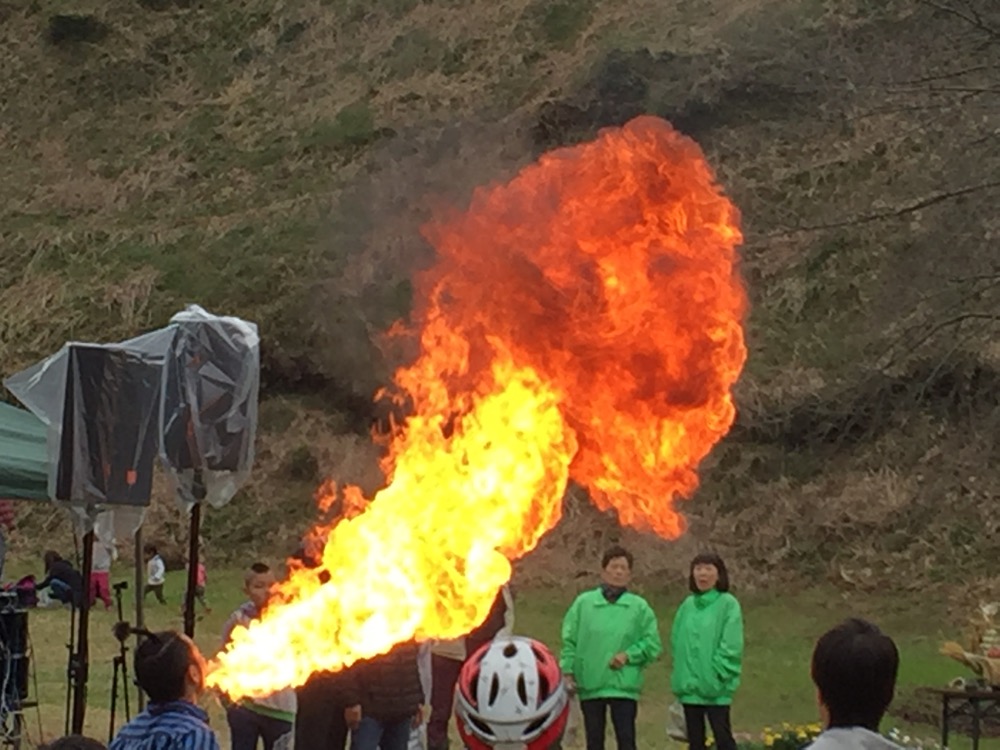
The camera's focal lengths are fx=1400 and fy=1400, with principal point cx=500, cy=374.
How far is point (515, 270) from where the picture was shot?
9477 mm

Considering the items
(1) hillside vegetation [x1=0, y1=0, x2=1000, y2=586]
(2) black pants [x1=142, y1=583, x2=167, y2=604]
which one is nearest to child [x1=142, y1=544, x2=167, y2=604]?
(2) black pants [x1=142, y1=583, x2=167, y2=604]

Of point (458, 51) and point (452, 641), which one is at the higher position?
point (458, 51)

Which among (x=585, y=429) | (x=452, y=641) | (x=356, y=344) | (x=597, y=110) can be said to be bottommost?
(x=452, y=641)

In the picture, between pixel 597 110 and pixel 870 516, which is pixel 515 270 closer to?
pixel 870 516

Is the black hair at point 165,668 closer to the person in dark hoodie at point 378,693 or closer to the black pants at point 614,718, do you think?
the person in dark hoodie at point 378,693

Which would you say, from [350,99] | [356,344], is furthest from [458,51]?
[356,344]

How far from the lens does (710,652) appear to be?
9078 millimetres

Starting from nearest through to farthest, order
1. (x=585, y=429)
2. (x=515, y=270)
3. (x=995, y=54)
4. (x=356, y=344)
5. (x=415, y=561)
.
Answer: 1. (x=415, y=561)
2. (x=585, y=429)
3. (x=515, y=270)
4. (x=995, y=54)
5. (x=356, y=344)

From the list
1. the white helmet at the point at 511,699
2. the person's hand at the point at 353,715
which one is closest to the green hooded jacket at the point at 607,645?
the person's hand at the point at 353,715

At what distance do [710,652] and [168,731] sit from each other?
16.6 feet

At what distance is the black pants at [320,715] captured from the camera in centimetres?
789

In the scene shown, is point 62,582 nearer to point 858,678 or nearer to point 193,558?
point 193,558

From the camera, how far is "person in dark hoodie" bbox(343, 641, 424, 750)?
793 cm

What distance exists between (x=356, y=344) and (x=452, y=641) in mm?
16534
